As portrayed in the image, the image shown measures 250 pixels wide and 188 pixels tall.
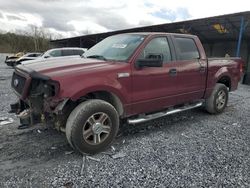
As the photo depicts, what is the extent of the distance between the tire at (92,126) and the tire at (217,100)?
110 inches

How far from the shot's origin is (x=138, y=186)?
258 centimetres

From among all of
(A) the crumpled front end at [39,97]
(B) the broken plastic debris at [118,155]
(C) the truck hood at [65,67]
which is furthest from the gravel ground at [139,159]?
(C) the truck hood at [65,67]

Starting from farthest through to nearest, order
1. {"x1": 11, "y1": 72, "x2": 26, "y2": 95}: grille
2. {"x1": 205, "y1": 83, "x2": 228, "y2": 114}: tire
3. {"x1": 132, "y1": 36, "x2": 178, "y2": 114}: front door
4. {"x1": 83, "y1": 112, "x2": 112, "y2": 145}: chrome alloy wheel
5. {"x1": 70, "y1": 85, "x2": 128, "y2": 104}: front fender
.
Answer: {"x1": 205, "y1": 83, "x2": 228, "y2": 114}: tire → {"x1": 132, "y1": 36, "x2": 178, "y2": 114}: front door → {"x1": 11, "y1": 72, "x2": 26, "y2": 95}: grille → {"x1": 83, "y1": 112, "x2": 112, "y2": 145}: chrome alloy wheel → {"x1": 70, "y1": 85, "x2": 128, "y2": 104}: front fender

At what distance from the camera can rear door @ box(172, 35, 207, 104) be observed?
171 inches

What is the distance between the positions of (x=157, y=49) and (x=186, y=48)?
87cm

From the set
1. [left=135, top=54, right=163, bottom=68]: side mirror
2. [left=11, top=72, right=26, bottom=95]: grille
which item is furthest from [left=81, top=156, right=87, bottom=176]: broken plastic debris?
[left=135, top=54, right=163, bottom=68]: side mirror

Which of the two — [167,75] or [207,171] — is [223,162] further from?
[167,75]

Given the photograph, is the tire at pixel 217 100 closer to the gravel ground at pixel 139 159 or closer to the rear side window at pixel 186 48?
the gravel ground at pixel 139 159

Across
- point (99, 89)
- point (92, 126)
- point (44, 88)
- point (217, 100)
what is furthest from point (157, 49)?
point (217, 100)

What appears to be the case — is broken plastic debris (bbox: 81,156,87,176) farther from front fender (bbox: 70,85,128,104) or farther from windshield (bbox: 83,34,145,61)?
windshield (bbox: 83,34,145,61)

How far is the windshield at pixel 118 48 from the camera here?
3783 millimetres

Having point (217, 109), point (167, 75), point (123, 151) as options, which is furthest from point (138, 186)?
point (217, 109)

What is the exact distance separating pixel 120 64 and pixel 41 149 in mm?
1814

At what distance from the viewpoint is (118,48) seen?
3.97 m
